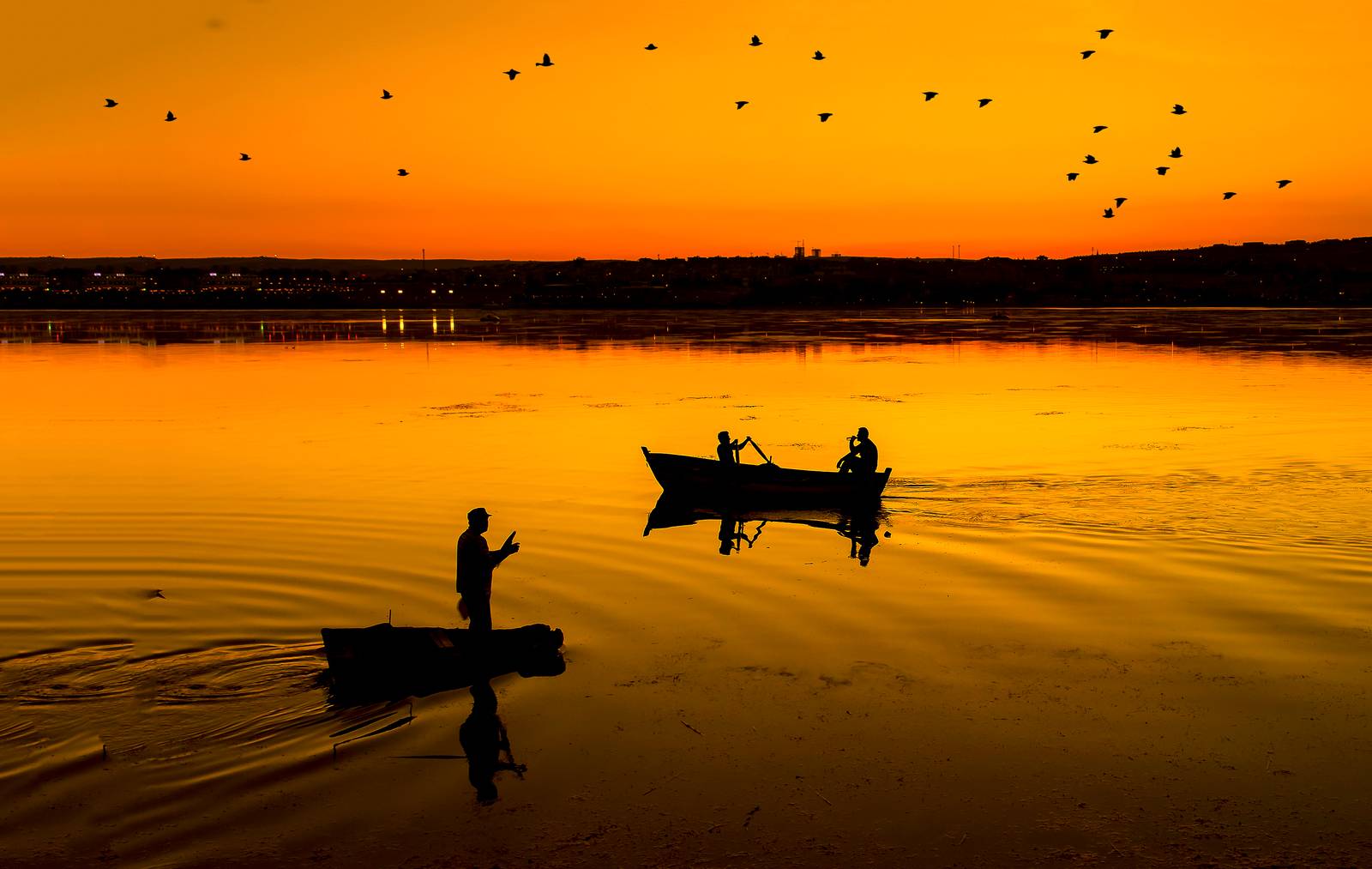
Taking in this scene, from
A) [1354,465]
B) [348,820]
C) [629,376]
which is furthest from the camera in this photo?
[629,376]

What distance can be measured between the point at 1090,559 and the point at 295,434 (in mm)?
28002

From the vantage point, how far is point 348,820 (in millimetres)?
11398

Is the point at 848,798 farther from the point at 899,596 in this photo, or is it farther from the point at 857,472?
the point at 857,472

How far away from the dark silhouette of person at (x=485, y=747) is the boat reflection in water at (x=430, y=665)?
0.03 ft

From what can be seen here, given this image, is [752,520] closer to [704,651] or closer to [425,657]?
[704,651]

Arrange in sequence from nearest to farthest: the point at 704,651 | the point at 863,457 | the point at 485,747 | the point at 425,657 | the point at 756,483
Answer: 1. the point at 485,747
2. the point at 425,657
3. the point at 704,651
4. the point at 756,483
5. the point at 863,457

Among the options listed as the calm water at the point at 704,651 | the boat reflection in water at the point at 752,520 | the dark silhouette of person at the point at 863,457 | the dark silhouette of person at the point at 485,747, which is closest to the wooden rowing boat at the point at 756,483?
the boat reflection in water at the point at 752,520

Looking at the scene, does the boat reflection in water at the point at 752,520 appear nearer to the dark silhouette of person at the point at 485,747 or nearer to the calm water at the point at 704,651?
the calm water at the point at 704,651

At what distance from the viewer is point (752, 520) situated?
1106 inches

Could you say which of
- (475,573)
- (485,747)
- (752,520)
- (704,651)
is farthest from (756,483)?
(485,747)

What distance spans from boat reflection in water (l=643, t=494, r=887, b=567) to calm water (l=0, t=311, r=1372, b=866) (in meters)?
0.24

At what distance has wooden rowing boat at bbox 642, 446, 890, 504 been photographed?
2828 centimetres

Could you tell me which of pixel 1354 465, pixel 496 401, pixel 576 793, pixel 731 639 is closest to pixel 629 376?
pixel 496 401

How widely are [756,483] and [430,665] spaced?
1481cm
